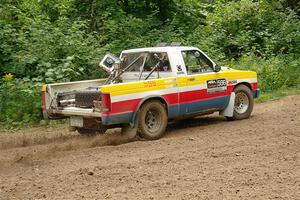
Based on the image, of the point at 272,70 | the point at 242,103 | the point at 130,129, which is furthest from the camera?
the point at 272,70

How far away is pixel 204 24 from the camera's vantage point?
65.2ft

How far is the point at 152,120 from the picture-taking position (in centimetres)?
1003

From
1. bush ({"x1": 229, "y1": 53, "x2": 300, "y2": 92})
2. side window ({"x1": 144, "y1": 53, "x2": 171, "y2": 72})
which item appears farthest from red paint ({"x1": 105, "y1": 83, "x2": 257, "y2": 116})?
bush ({"x1": 229, "y1": 53, "x2": 300, "y2": 92})

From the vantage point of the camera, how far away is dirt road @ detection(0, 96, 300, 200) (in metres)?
6.32

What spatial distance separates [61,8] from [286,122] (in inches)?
357

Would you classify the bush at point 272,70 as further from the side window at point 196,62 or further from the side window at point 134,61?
the side window at point 134,61

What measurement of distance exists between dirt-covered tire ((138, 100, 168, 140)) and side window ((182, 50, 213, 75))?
1.14 m

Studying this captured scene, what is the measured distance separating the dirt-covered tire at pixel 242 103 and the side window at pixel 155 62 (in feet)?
6.47

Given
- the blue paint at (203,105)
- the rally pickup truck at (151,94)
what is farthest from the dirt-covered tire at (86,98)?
the blue paint at (203,105)

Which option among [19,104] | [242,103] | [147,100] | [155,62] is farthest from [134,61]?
[19,104]

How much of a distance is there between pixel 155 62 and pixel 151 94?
114cm

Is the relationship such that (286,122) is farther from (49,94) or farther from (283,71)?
(283,71)

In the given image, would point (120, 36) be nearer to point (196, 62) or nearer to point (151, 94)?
point (196, 62)

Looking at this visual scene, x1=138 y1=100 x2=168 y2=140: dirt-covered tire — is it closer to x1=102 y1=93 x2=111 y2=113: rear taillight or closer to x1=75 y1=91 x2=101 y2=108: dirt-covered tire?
x1=102 y1=93 x2=111 y2=113: rear taillight
